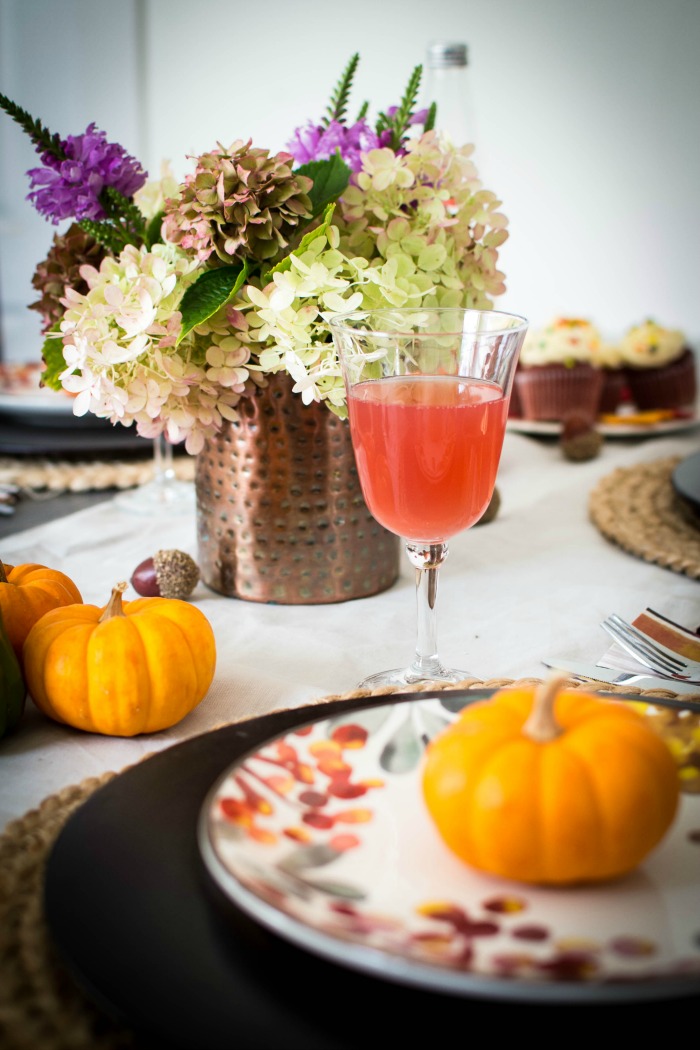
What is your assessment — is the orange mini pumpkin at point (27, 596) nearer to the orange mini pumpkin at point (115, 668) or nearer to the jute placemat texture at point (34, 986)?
the orange mini pumpkin at point (115, 668)

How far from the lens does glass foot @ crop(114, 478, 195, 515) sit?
4.87 ft

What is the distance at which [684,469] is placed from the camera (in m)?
1.44

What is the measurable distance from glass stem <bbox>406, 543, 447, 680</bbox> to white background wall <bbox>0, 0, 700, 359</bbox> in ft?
9.77

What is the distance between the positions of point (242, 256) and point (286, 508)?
28 centimetres

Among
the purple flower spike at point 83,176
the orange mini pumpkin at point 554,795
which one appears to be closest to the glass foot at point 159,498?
the purple flower spike at point 83,176

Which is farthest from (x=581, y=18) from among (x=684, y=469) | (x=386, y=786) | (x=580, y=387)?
(x=386, y=786)

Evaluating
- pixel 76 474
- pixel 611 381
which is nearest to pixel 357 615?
pixel 76 474

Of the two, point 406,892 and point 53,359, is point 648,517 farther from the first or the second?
point 406,892

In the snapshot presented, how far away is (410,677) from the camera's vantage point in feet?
2.94

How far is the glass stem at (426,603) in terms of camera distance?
0.90m

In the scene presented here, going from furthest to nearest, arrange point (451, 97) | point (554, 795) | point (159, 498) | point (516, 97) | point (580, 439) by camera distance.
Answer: point (516, 97) < point (451, 97) < point (580, 439) < point (159, 498) < point (554, 795)

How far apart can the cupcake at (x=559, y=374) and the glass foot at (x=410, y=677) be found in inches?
47.1

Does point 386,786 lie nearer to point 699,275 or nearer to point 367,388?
point 367,388

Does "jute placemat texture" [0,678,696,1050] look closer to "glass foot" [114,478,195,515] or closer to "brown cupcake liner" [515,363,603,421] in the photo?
"glass foot" [114,478,195,515]
